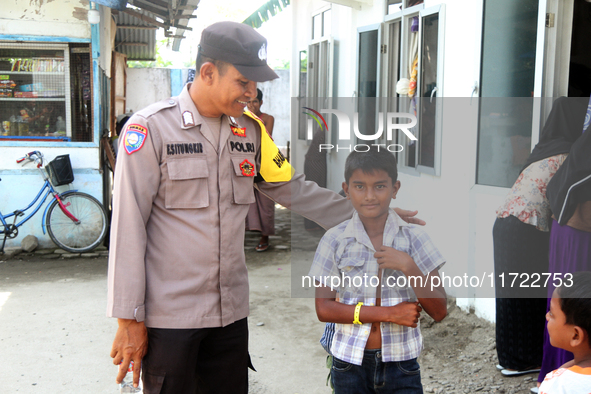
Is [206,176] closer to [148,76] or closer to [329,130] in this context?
[329,130]

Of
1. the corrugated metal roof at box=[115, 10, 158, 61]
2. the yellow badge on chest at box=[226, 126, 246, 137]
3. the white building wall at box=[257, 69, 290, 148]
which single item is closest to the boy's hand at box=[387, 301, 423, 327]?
the yellow badge on chest at box=[226, 126, 246, 137]

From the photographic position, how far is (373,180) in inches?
72.8

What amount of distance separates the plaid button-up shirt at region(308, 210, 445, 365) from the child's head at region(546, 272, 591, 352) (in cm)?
39

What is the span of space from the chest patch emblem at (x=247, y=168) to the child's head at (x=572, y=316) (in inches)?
44.1

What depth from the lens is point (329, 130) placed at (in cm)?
212

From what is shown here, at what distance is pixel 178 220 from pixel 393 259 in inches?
28.8

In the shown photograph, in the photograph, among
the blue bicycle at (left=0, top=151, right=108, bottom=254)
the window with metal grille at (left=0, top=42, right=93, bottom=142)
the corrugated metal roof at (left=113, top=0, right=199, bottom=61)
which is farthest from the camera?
the corrugated metal roof at (left=113, top=0, right=199, bottom=61)

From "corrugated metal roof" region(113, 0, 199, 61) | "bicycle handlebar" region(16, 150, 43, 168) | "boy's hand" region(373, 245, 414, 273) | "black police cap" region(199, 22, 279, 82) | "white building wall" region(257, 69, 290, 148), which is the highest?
"corrugated metal roof" region(113, 0, 199, 61)

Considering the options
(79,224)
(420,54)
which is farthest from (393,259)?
(79,224)

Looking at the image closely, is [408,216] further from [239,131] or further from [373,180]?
[239,131]

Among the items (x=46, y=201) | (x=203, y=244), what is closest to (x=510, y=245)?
(x=203, y=244)

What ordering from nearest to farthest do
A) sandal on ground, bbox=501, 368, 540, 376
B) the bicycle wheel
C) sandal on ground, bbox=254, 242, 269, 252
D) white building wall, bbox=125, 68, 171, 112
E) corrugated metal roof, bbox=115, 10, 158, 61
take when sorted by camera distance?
sandal on ground, bbox=501, 368, 540, 376, the bicycle wheel, sandal on ground, bbox=254, 242, 269, 252, corrugated metal roof, bbox=115, 10, 158, 61, white building wall, bbox=125, 68, 171, 112

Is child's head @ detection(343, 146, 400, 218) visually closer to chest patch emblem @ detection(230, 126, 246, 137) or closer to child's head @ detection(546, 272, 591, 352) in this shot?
chest patch emblem @ detection(230, 126, 246, 137)

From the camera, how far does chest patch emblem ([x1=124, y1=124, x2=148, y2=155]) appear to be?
1.80 metres
